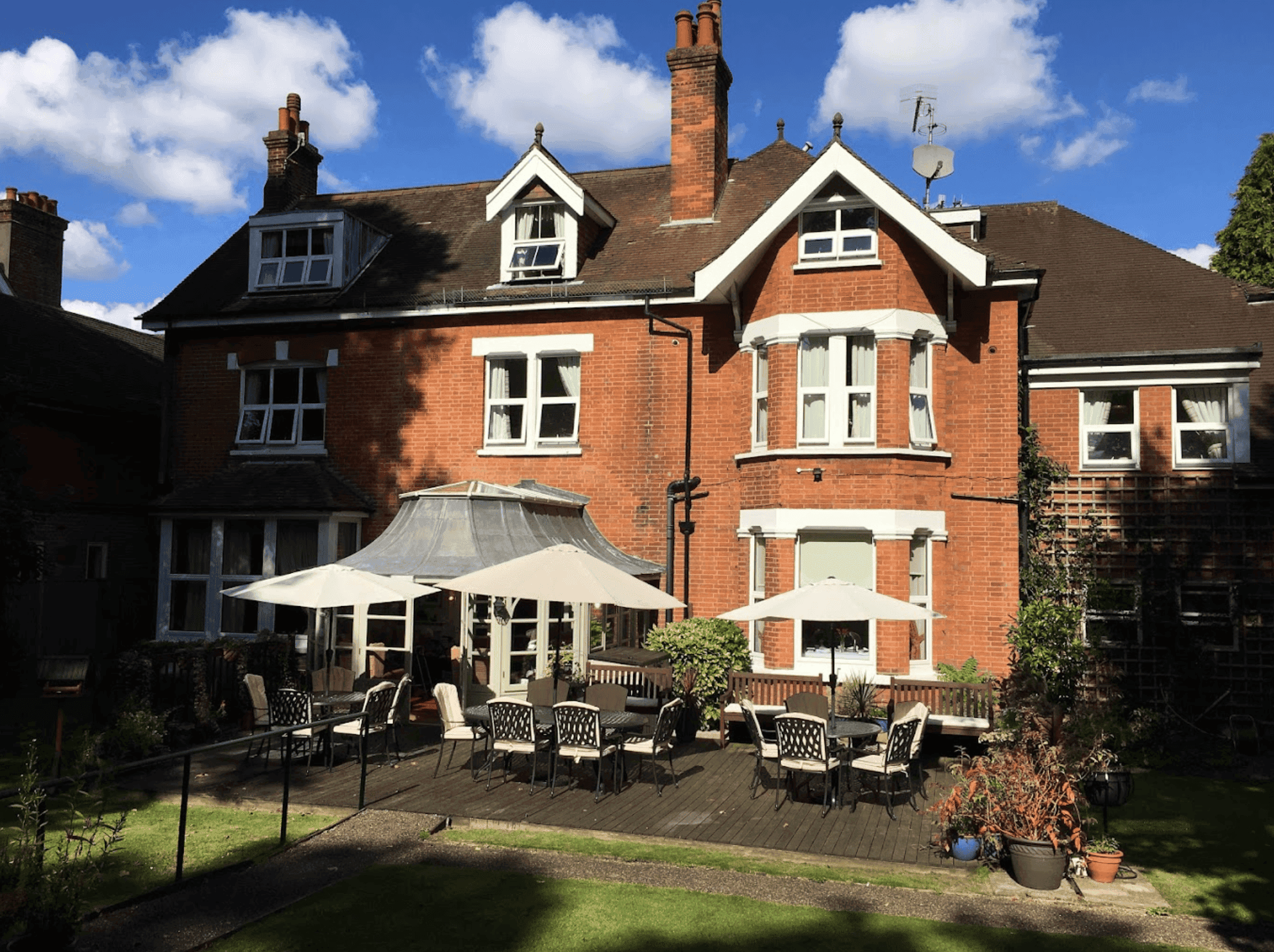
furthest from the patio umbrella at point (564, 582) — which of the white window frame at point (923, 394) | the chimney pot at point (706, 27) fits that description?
the chimney pot at point (706, 27)

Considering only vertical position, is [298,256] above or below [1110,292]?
above

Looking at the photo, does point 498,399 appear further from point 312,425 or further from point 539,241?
point 312,425

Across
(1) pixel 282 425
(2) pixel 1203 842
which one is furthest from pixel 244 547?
(2) pixel 1203 842

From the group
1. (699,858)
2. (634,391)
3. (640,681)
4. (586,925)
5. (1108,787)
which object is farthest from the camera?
(634,391)

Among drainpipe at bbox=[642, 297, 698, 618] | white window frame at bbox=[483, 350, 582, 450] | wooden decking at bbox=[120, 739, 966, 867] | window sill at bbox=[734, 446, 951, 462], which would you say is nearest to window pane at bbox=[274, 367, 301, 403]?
white window frame at bbox=[483, 350, 582, 450]

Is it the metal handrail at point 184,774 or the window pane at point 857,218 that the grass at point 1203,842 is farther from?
the window pane at point 857,218

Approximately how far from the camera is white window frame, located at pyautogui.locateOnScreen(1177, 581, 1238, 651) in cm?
1670

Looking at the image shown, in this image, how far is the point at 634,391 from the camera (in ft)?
58.9

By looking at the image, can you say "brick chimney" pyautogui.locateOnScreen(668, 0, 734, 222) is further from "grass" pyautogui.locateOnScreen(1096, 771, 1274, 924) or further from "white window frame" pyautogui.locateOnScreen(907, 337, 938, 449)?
"grass" pyautogui.locateOnScreen(1096, 771, 1274, 924)

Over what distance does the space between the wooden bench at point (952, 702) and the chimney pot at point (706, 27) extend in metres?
13.2

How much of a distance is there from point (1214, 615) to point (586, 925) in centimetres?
1402

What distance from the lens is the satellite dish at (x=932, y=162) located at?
20.5 metres

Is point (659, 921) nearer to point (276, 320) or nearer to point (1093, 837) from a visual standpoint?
point (1093, 837)

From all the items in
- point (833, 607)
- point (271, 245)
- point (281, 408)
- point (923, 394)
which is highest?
point (271, 245)
